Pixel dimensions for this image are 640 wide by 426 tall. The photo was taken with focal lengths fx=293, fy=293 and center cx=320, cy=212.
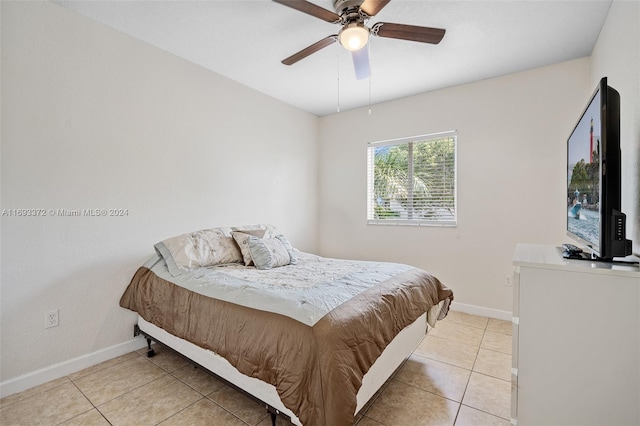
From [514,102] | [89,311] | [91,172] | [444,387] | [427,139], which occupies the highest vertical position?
[514,102]

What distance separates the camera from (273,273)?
233 centimetres

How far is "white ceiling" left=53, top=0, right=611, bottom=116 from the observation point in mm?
2105

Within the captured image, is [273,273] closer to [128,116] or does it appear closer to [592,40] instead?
[128,116]

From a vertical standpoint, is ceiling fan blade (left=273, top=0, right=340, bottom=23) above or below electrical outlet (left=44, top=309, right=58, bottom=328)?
above

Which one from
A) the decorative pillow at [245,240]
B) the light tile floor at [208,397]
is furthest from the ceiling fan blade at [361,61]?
the light tile floor at [208,397]

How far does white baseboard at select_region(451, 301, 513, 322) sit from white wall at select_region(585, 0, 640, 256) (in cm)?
175

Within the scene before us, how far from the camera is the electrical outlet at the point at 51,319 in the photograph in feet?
6.88

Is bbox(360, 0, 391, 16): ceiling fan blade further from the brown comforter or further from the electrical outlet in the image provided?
the electrical outlet

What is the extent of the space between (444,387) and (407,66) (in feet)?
9.28

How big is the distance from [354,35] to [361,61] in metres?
0.37

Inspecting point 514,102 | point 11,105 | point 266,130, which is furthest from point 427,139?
point 11,105

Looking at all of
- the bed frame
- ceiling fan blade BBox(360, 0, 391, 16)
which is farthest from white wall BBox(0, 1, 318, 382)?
ceiling fan blade BBox(360, 0, 391, 16)

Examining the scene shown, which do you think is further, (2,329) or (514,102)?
(514,102)

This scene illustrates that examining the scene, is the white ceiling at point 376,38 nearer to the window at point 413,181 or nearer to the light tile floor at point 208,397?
the window at point 413,181
